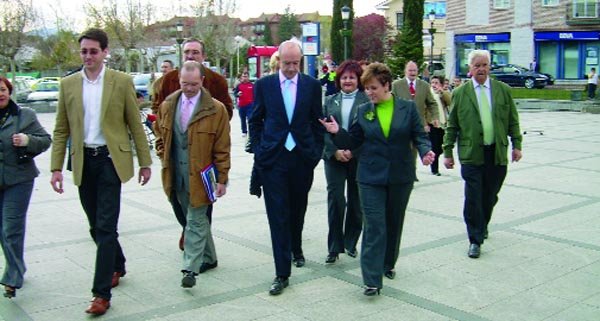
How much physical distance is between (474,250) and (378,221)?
152cm

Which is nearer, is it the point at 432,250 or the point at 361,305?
the point at 361,305

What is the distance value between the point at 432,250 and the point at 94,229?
3108 mm

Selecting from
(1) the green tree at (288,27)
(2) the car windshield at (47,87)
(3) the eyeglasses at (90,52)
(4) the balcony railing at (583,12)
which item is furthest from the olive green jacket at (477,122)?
(1) the green tree at (288,27)

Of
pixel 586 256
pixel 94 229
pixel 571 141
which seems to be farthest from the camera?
pixel 571 141

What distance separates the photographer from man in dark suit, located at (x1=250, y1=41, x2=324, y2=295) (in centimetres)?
532

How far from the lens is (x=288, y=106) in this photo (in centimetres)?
539

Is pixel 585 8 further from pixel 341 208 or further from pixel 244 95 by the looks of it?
pixel 341 208

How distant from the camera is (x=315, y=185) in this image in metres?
10.3

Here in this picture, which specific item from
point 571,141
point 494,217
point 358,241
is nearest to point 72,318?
point 358,241

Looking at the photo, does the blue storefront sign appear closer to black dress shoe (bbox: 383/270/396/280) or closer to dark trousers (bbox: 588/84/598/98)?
dark trousers (bbox: 588/84/598/98)

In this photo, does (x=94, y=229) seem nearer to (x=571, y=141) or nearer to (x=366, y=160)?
(x=366, y=160)

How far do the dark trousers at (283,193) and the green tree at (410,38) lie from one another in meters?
29.4

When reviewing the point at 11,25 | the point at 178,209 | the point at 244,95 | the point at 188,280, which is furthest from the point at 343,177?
the point at 11,25

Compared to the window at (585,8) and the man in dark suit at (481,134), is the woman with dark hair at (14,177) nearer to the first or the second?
the man in dark suit at (481,134)
